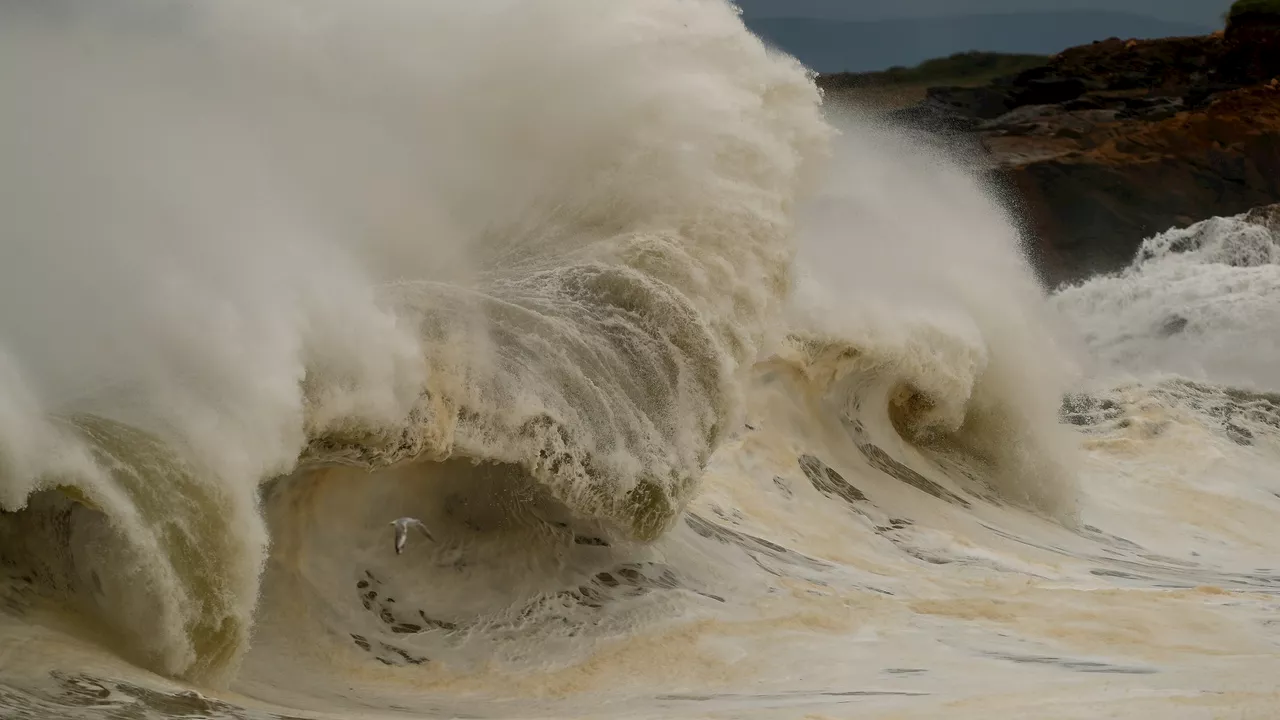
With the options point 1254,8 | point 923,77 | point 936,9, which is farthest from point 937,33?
point 1254,8

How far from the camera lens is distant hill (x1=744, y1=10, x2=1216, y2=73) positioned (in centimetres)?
10012

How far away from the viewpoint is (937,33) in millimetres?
112062

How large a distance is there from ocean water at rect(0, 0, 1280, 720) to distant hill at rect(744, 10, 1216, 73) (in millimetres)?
86143

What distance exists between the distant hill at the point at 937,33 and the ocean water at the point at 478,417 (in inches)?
3391

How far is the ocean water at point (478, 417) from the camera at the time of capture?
4109 millimetres

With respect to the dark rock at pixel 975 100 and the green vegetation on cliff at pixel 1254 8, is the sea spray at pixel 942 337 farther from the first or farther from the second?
the green vegetation on cliff at pixel 1254 8

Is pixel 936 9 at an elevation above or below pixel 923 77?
above

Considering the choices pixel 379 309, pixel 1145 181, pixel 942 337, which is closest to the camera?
pixel 379 309

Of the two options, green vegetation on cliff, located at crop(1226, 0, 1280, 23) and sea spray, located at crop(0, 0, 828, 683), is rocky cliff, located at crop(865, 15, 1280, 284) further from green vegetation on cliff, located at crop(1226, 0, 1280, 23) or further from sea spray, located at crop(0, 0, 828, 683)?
sea spray, located at crop(0, 0, 828, 683)

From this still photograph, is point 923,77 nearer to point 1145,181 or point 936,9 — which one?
point 1145,181

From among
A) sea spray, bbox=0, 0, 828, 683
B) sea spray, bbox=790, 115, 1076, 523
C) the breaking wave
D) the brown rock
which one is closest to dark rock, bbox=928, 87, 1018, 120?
the brown rock

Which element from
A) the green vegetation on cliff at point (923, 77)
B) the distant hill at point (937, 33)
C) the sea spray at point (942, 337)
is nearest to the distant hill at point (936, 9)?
the distant hill at point (937, 33)

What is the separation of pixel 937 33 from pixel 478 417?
112761 millimetres

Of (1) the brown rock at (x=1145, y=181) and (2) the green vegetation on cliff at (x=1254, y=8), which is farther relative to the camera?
(2) the green vegetation on cliff at (x=1254, y=8)
